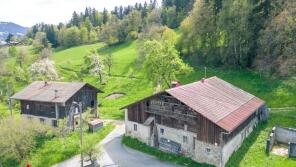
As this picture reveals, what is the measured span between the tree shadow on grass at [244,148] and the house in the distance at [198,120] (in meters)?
0.52

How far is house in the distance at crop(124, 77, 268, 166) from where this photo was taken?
119 ft

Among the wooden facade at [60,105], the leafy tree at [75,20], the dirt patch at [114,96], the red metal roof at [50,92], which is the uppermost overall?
the leafy tree at [75,20]

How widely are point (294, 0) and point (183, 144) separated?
31.6 m

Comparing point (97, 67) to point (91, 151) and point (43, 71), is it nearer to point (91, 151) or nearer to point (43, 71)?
point (43, 71)

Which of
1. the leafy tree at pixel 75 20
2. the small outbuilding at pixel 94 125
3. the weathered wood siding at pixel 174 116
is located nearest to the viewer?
the weathered wood siding at pixel 174 116

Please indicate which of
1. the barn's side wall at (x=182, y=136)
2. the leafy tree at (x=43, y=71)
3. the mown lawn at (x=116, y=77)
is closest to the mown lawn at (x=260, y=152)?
the barn's side wall at (x=182, y=136)

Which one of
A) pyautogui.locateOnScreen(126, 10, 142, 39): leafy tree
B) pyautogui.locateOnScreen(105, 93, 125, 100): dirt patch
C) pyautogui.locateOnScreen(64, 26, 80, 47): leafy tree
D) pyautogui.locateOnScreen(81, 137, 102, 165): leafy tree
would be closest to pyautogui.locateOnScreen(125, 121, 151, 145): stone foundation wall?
pyautogui.locateOnScreen(81, 137, 102, 165): leafy tree

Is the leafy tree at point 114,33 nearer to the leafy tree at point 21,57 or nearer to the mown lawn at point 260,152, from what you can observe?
the leafy tree at point 21,57

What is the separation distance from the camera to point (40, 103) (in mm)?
52969

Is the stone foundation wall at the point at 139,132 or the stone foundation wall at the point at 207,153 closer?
the stone foundation wall at the point at 207,153

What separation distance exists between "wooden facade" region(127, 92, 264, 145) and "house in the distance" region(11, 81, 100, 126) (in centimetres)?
1153

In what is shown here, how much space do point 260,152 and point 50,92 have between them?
3190cm

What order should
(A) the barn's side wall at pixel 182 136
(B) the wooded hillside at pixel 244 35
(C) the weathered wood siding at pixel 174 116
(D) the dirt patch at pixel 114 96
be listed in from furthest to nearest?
(D) the dirt patch at pixel 114 96 < (B) the wooded hillside at pixel 244 35 < (A) the barn's side wall at pixel 182 136 < (C) the weathered wood siding at pixel 174 116

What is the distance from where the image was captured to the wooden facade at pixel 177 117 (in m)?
36.2
